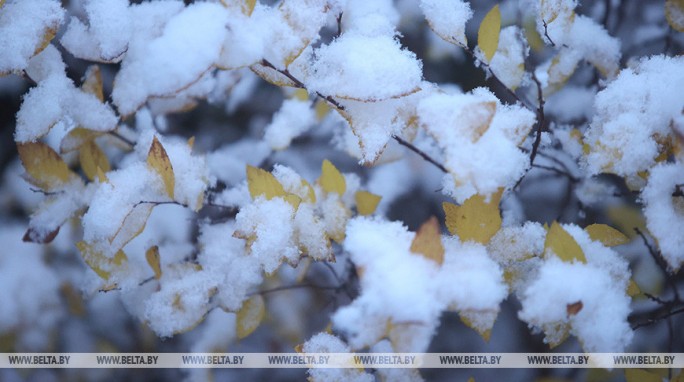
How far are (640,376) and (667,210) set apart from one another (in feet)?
0.64

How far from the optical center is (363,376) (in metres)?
0.57

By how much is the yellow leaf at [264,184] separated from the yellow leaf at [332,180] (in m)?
0.09

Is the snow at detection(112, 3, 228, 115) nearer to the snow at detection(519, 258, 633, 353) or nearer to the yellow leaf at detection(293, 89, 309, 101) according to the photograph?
the yellow leaf at detection(293, 89, 309, 101)

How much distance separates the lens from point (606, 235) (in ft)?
1.80

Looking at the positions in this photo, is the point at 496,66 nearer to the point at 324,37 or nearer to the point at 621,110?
the point at 621,110

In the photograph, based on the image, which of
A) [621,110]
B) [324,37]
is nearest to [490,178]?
[621,110]

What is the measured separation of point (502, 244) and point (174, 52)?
382mm

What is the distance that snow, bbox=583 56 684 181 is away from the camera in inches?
19.9

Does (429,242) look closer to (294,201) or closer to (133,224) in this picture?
(294,201)

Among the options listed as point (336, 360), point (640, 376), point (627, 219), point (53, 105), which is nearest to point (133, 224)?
point (53, 105)

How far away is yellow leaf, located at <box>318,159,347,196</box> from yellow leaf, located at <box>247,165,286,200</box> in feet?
0.30

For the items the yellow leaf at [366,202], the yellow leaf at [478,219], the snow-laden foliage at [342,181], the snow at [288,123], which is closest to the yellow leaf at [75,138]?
the snow-laden foliage at [342,181]

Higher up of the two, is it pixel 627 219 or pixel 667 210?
pixel 667 210

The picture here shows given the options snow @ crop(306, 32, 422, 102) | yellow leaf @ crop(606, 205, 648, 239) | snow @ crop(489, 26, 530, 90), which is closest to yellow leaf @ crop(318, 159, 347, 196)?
snow @ crop(306, 32, 422, 102)
